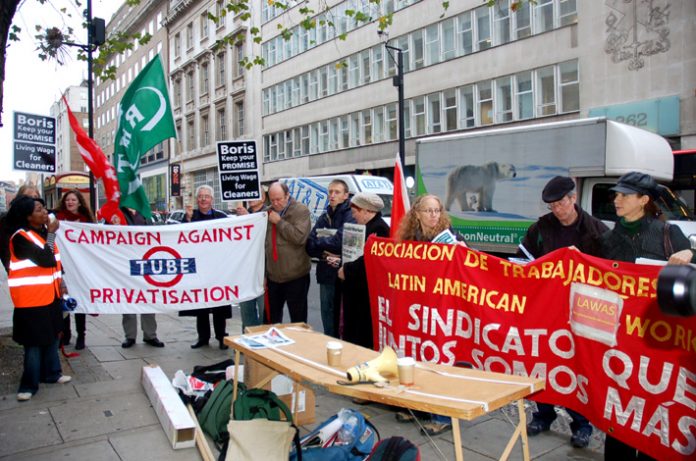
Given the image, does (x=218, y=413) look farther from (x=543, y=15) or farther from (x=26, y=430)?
(x=543, y=15)

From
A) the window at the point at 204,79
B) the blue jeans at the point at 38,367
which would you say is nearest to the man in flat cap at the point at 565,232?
the blue jeans at the point at 38,367

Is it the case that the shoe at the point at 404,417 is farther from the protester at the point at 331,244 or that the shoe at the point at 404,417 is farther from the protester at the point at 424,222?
the protester at the point at 331,244

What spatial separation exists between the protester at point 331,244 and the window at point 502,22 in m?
21.2

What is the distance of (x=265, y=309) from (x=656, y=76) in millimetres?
18247

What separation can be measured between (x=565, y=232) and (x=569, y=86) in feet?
66.0

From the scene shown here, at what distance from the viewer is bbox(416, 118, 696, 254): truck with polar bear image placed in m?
11.0

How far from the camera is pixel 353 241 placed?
5.48m

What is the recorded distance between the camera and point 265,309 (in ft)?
22.1

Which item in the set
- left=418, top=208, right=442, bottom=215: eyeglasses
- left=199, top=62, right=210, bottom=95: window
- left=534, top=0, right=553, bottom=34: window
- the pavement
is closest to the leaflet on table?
the pavement

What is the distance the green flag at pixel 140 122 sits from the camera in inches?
249

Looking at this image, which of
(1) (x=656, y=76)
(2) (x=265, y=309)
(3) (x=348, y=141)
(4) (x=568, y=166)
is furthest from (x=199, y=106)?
(2) (x=265, y=309)

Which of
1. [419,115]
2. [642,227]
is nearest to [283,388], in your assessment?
[642,227]

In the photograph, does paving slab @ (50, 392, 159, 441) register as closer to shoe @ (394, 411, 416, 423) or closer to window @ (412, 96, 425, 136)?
shoe @ (394, 411, 416, 423)

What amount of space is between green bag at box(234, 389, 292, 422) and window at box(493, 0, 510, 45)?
77.4 ft
